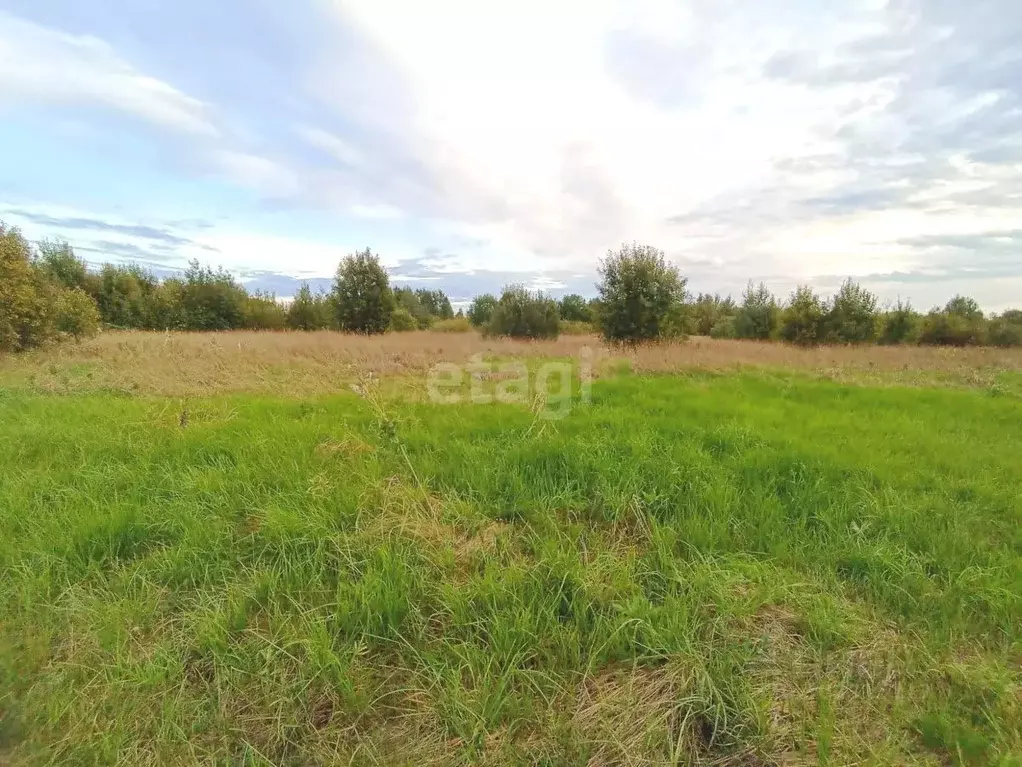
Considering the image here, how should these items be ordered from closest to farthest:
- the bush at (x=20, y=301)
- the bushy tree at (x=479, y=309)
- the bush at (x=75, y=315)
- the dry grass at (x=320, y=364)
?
the dry grass at (x=320, y=364)
the bush at (x=20, y=301)
the bush at (x=75, y=315)
the bushy tree at (x=479, y=309)

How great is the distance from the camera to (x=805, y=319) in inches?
888

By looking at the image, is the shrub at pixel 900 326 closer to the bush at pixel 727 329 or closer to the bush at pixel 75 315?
the bush at pixel 727 329

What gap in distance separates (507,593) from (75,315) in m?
20.6

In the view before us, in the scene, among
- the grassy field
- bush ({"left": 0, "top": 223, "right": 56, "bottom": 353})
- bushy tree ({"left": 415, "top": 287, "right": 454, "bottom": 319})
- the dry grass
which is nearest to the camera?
the grassy field

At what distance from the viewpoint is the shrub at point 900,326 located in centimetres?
2528

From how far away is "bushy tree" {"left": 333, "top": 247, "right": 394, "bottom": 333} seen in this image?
2425cm

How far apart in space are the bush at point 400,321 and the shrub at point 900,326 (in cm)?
2824

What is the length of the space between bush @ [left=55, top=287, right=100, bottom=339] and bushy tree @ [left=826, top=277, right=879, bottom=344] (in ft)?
104

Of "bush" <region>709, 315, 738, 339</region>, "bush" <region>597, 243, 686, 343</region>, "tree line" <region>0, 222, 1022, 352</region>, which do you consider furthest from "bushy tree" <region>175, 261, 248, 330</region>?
"bush" <region>709, 315, 738, 339</region>

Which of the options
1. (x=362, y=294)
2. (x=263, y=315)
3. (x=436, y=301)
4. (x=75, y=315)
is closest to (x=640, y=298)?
(x=362, y=294)

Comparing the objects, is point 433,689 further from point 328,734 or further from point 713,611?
point 713,611

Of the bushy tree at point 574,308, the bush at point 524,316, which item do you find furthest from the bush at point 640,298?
the bushy tree at point 574,308

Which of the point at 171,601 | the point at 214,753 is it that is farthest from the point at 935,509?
the point at 171,601

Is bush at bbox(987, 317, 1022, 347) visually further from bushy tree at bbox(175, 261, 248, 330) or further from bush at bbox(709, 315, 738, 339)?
bushy tree at bbox(175, 261, 248, 330)
